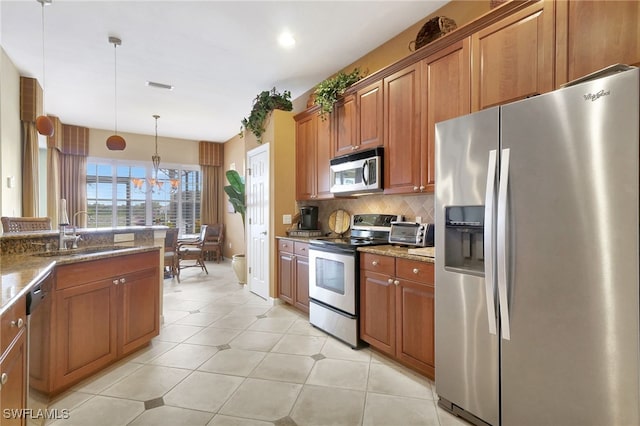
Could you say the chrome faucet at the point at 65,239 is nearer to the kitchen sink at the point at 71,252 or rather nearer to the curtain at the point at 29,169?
the kitchen sink at the point at 71,252

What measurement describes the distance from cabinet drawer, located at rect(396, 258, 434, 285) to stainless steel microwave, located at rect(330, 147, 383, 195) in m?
0.86

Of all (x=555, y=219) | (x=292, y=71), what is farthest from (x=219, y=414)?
(x=292, y=71)

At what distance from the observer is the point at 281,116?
4172 millimetres

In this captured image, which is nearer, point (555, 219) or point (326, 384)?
point (555, 219)

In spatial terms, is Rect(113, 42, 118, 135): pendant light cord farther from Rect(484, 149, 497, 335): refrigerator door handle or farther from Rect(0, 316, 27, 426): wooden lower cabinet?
Rect(484, 149, 497, 335): refrigerator door handle

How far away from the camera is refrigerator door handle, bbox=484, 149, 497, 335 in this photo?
159cm

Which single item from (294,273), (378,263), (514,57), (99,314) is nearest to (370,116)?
(514,57)

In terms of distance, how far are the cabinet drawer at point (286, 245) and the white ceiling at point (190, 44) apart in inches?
86.3

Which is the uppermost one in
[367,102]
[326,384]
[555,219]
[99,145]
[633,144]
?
[99,145]

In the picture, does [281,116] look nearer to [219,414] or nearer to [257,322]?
[257,322]

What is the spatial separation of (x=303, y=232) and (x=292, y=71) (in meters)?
2.08

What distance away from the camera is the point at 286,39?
3.22 metres

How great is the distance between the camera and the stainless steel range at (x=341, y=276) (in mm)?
2779

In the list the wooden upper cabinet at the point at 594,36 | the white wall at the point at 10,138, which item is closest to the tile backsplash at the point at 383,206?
the wooden upper cabinet at the point at 594,36
